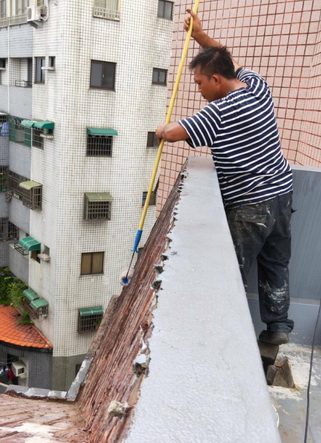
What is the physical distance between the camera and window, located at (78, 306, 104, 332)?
45.7 ft

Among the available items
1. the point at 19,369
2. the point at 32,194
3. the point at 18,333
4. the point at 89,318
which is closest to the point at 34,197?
the point at 32,194

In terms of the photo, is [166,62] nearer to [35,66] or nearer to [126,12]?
[126,12]

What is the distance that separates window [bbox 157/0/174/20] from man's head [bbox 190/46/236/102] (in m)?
11.0

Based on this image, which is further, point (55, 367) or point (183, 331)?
point (55, 367)

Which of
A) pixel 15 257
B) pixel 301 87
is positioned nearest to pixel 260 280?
pixel 301 87

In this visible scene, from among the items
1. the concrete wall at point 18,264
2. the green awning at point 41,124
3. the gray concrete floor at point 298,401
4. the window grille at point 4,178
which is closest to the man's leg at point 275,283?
the gray concrete floor at point 298,401

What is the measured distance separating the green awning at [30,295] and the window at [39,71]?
6.74 metres

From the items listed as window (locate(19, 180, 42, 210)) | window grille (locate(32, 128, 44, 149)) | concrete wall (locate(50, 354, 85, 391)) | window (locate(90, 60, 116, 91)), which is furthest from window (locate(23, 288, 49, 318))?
window (locate(90, 60, 116, 91))

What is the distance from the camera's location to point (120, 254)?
46.8ft

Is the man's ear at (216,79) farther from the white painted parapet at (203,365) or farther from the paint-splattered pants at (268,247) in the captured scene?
the white painted parapet at (203,365)

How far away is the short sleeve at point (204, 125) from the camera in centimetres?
255

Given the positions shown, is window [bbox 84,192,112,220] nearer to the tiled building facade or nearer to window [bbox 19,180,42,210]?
window [bbox 19,180,42,210]

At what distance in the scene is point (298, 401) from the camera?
2359mm

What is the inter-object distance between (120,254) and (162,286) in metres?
13.1
